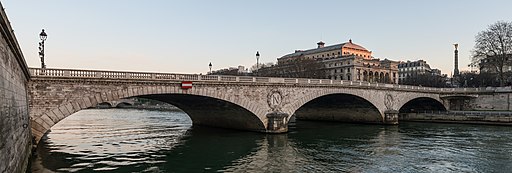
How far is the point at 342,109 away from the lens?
46.4 m

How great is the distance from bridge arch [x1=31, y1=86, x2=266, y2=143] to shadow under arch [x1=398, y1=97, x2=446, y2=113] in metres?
31.5

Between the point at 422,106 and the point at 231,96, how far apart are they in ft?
129

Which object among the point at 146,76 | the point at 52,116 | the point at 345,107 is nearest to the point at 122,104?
the point at 345,107

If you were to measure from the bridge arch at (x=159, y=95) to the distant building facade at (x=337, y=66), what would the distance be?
42221mm

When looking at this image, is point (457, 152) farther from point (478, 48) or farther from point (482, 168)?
point (478, 48)

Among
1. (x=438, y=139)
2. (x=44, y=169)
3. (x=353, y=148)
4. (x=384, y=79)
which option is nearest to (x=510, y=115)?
(x=438, y=139)

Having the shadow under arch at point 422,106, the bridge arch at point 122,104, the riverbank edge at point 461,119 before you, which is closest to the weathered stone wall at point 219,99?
the riverbank edge at point 461,119

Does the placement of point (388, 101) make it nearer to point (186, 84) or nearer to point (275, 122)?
point (275, 122)

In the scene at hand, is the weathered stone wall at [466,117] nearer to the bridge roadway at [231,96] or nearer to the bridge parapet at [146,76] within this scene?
the bridge roadway at [231,96]

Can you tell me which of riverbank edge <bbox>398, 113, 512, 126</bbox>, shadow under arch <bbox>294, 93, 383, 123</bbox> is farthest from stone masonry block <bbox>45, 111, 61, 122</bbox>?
riverbank edge <bbox>398, 113, 512, 126</bbox>

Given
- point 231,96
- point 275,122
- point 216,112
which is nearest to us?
point 231,96

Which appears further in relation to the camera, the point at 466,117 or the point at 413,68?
the point at 413,68

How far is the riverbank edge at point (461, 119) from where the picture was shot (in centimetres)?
3972

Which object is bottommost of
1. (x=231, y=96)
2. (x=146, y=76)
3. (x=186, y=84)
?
(x=231, y=96)
